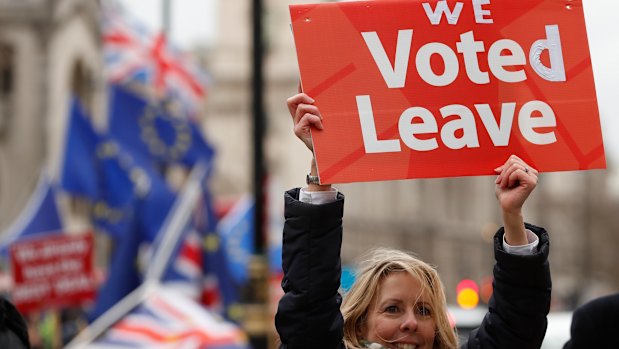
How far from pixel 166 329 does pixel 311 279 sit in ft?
19.8

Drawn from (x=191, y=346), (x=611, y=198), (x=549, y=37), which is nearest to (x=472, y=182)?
(x=611, y=198)

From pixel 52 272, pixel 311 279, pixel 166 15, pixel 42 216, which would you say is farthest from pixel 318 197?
pixel 166 15

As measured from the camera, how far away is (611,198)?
93.2 metres

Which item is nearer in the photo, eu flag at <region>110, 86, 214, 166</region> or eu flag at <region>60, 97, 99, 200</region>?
eu flag at <region>110, 86, 214, 166</region>

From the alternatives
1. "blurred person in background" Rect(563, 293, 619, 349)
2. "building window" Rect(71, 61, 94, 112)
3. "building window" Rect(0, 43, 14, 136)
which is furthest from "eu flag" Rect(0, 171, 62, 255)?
"building window" Rect(71, 61, 94, 112)

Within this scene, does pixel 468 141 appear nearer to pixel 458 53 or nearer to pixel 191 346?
pixel 458 53

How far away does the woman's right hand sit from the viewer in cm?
365

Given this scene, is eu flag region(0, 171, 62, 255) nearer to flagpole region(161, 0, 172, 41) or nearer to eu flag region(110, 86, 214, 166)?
eu flag region(110, 86, 214, 166)

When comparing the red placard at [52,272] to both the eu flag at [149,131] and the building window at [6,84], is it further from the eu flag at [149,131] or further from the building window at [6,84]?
the building window at [6,84]

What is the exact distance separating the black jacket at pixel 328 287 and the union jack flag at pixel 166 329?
5103 mm

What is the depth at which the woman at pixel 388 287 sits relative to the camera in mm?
3414

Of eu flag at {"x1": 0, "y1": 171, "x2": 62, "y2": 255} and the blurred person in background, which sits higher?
the blurred person in background

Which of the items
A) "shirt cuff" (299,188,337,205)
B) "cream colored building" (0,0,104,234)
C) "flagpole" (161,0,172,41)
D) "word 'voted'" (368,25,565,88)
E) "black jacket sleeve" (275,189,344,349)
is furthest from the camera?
"cream colored building" (0,0,104,234)

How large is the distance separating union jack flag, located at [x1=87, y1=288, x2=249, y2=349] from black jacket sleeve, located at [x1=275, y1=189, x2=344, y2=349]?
5.10 meters
